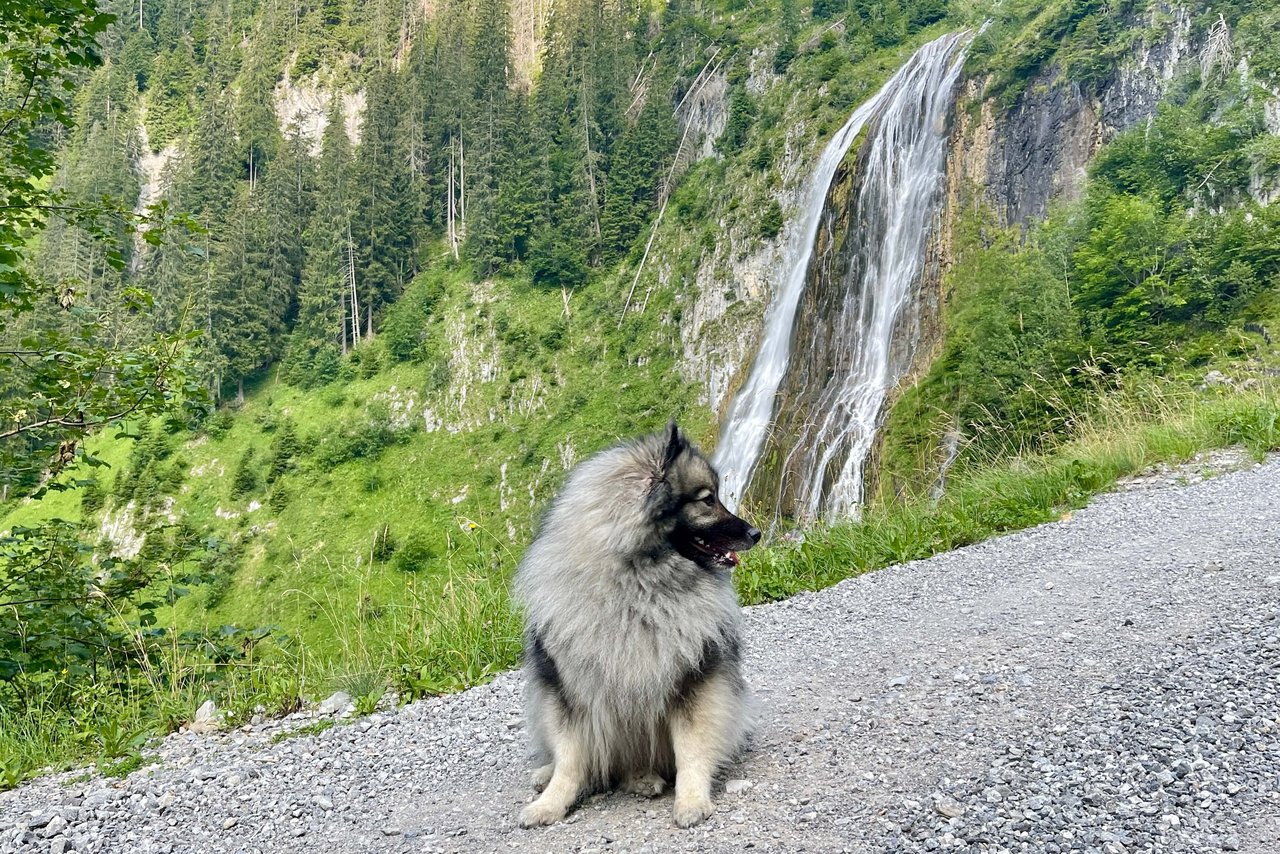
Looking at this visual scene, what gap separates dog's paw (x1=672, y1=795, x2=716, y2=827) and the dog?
0.01 meters

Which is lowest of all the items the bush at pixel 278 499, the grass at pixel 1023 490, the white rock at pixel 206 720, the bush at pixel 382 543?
the bush at pixel 278 499

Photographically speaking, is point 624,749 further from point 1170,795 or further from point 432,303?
point 432,303

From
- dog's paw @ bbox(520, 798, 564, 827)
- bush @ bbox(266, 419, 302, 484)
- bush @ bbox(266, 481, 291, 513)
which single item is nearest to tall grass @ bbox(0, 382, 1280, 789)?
dog's paw @ bbox(520, 798, 564, 827)

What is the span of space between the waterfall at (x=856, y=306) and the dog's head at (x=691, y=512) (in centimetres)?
1559

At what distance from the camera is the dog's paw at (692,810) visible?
2666mm

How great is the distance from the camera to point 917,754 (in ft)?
9.10

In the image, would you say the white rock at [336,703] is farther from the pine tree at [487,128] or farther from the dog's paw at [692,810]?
the pine tree at [487,128]

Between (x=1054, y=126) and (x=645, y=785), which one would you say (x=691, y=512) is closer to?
(x=645, y=785)

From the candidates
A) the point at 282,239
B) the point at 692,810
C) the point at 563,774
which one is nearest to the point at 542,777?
the point at 563,774

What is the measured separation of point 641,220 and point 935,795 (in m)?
56.0

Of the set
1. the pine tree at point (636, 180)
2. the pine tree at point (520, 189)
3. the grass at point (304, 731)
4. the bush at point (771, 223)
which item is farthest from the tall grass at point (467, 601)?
the pine tree at point (520, 189)

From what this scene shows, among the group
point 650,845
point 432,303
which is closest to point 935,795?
point 650,845

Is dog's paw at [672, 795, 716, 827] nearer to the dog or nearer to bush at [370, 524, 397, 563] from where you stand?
the dog

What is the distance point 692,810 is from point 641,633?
637 mm
